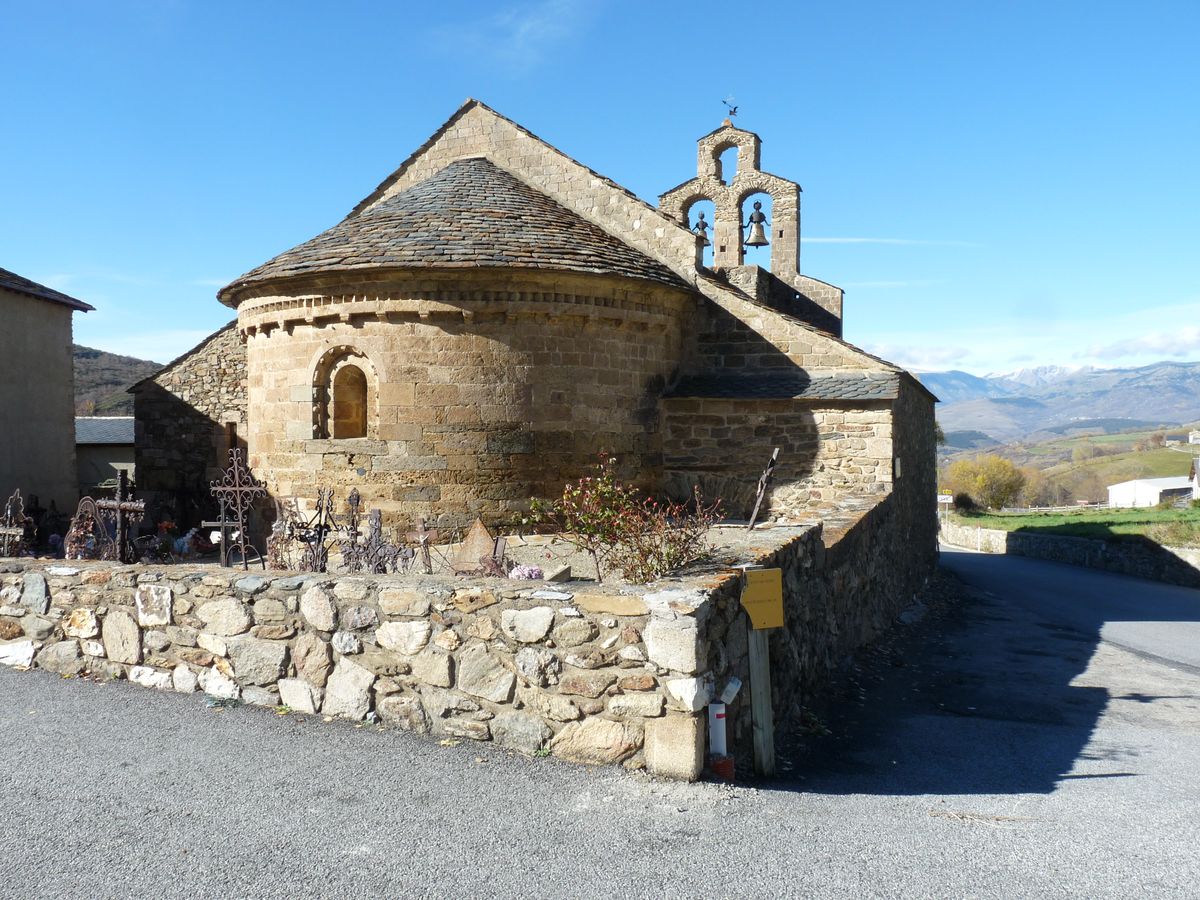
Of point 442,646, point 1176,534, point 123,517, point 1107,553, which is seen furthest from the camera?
point 1107,553

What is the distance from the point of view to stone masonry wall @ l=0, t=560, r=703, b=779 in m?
4.66

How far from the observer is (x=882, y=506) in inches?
444

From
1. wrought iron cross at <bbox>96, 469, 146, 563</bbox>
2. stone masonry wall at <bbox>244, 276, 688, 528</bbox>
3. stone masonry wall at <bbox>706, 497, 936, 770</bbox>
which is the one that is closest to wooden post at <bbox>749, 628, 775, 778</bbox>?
stone masonry wall at <bbox>706, 497, 936, 770</bbox>

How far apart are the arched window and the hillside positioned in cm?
3599

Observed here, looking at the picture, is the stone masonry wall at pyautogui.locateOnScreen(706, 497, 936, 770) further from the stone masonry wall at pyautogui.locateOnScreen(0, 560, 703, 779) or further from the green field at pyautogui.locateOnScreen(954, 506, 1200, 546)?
the green field at pyautogui.locateOnScreen(954, 506, 1200, 546)

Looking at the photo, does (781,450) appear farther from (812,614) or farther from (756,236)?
(756,236)

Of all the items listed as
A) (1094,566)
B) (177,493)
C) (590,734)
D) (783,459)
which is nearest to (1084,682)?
(783,459)

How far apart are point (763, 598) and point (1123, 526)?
30.2 metres

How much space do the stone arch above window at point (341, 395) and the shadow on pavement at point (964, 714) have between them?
6498 mm

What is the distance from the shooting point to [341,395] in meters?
10.9

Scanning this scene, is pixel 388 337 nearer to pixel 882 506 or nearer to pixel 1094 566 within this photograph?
pixel 882 506

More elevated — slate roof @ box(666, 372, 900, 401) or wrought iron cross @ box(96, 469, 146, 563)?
slate roof @ box(666, 372, 900, 401)

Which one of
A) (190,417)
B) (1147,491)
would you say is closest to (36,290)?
(190,417)

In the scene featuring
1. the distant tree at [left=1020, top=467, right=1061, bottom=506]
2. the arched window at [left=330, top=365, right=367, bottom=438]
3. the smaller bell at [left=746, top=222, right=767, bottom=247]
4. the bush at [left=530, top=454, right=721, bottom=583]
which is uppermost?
the smaller bell at [left=746, top=222, right=767, bottom=247]
